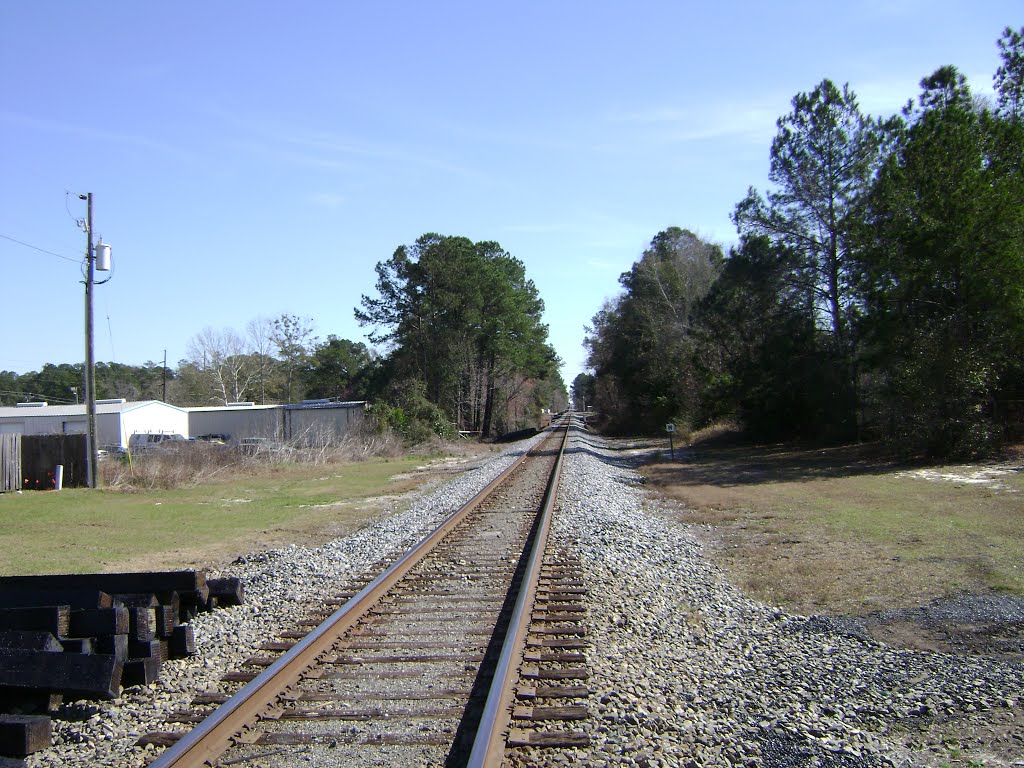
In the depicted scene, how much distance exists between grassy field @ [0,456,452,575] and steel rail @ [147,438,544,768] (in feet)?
16.3

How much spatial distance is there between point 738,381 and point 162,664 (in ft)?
113

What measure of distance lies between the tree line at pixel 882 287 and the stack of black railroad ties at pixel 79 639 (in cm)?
2270

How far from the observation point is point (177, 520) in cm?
1628

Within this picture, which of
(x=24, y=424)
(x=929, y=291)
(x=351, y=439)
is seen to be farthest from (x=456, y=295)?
(x=929, y=291)

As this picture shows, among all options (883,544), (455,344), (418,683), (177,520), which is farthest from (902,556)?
(455,344)

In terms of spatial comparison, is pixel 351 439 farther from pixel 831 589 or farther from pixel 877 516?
pixel 831 589

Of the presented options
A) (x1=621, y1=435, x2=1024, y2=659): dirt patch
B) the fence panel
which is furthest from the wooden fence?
(x1=621, y1=435, x2=1024, y2=659): dirt patch

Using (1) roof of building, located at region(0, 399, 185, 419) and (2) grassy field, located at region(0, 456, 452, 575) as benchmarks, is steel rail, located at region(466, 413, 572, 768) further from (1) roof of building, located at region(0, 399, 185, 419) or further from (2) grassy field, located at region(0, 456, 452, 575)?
(1) roof of building, located at region(0, 399, 185, 419)

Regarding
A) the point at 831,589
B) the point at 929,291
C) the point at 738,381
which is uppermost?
the point at 929,291

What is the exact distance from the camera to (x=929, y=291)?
1030 inches

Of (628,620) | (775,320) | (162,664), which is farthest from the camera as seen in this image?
(775,320)

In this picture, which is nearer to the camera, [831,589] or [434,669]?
[434,669]

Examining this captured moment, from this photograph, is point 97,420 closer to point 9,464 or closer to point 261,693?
point 9,464

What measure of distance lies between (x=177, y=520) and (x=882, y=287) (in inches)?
942
